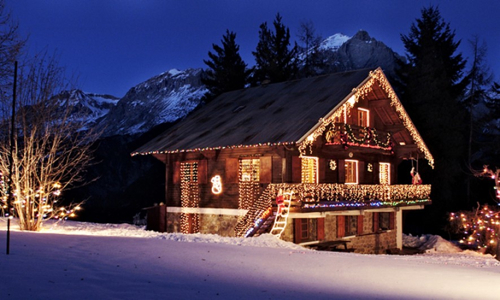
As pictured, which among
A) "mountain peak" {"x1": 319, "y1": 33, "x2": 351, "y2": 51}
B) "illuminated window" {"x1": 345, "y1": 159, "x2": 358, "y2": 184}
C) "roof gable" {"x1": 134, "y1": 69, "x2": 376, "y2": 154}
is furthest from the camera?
"mountain peak" {"x1": 319, "y1": 33, "x2": 351, "y2": 51}

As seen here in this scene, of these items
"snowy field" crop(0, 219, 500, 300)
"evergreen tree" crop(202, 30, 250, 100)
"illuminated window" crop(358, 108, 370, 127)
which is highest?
"evergreen tree" crop(202, 30, 250, 100)

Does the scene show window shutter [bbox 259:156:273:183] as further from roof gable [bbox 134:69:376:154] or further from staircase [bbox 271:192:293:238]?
staircase [bbox 271:192:293:238]

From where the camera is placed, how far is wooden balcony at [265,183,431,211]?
23.9 meters

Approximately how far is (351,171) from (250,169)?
24.1ft

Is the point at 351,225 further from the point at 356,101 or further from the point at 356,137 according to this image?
the point at 356,101

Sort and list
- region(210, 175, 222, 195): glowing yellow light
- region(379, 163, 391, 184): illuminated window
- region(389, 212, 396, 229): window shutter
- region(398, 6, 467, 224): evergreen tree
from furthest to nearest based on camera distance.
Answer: region(398, 6, 467, 224): evergreen tree → region(389, 212, 396, 229): window shutter → region(379, 163, 391, 184): illuminated window → region(210, 175, 222, 195): glowing yellow light

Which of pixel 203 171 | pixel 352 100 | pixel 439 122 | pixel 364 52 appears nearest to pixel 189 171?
pixel 203 171

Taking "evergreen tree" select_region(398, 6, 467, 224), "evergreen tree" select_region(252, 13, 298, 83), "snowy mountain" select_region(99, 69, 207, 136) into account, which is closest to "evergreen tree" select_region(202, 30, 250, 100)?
"evergreen tree" select_region(252, 13, 298, 83)

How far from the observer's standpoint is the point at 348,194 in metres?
26.8

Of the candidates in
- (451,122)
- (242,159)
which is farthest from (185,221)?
(451,122)

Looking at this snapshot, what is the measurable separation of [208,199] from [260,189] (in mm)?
3862

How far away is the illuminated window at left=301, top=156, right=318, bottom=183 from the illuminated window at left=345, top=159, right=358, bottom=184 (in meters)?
3.55

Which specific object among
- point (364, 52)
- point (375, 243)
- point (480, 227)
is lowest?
point (375, 243)

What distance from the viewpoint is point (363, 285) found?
1189 centimetres
